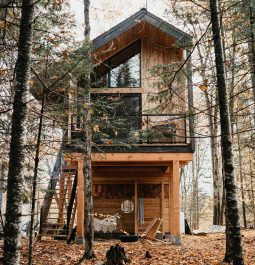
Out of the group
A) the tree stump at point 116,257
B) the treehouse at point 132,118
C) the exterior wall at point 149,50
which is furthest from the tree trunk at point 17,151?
the exterior wall at point 149,50

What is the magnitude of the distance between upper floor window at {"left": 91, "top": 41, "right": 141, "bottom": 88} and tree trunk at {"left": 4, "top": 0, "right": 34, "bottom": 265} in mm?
10385

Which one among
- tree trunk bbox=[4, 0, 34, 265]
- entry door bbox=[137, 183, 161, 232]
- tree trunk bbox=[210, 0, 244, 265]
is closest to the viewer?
tree trunk bbox=[4, 0, 34, 265]

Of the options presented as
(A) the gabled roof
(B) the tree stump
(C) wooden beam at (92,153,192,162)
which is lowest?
(B) the tree stump

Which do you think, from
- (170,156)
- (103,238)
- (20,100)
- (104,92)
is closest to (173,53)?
(104,92)

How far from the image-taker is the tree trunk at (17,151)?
4711mm

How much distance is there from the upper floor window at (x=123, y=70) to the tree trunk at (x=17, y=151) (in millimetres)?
10385

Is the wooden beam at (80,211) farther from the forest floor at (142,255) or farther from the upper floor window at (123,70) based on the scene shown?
the upper floor window at (123,70)

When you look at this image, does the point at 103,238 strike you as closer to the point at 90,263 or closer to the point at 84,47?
the point at 90,263

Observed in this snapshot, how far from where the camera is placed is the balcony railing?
11.3 meters

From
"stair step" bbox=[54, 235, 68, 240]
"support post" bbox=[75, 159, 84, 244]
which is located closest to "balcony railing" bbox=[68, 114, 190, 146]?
"support post" bbox=[75, 159, 84, 244]

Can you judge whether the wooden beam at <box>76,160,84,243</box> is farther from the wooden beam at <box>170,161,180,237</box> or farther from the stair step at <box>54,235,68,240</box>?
the wooden beam at <box>170,161,180,237</box>

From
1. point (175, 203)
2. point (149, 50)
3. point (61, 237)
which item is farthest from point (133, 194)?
point (149, 50)

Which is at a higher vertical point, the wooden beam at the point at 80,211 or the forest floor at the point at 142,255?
the wooden beam at the point at 80,211

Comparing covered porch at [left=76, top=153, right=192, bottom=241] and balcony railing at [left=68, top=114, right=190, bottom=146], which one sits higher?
balcony railing at [left=68, top=114, right=190, bottom=146]
